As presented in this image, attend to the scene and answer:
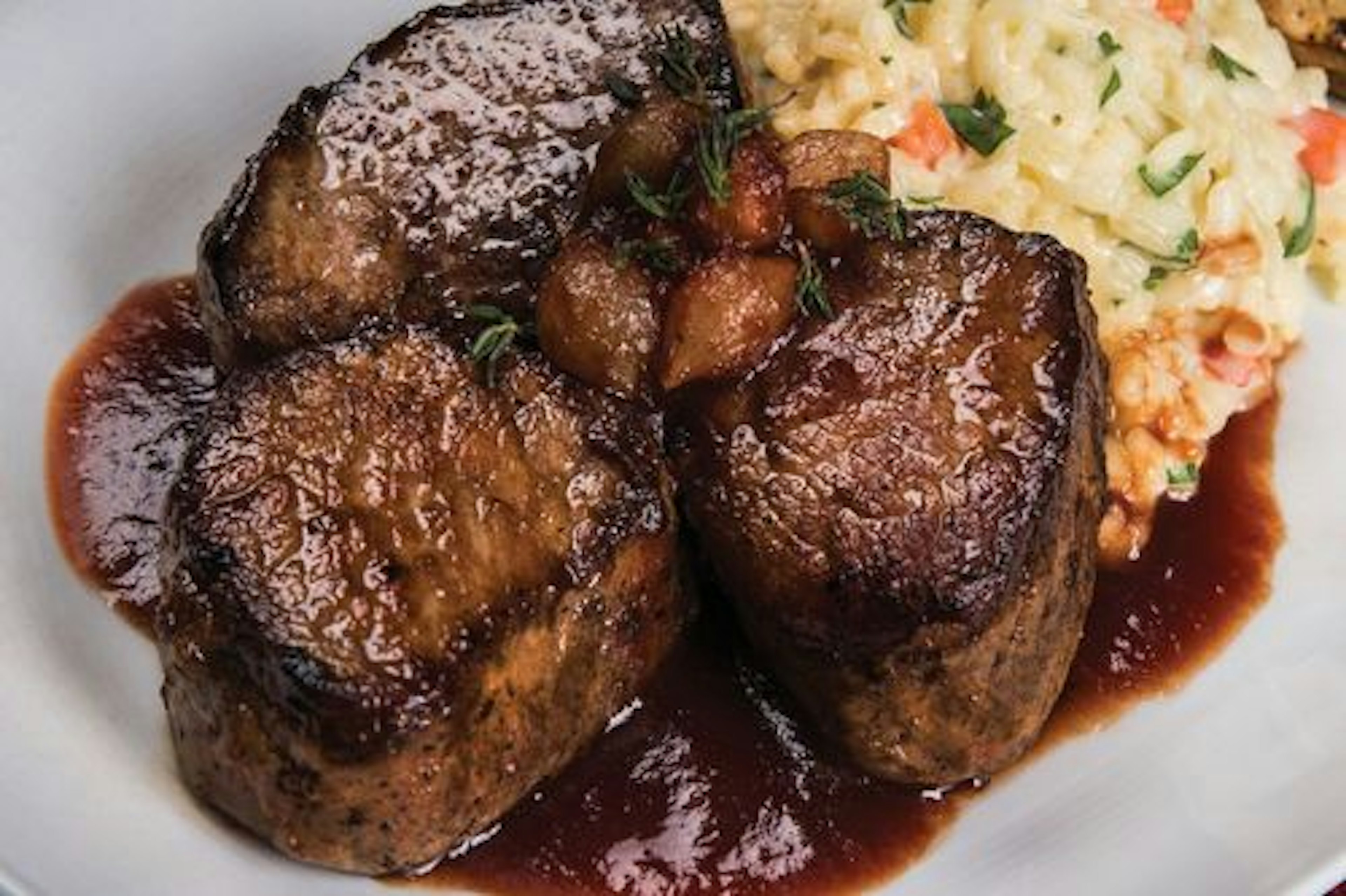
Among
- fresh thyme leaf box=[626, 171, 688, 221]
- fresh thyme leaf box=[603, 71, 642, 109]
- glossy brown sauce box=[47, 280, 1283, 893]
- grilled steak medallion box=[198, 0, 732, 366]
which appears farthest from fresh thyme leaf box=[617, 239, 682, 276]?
glossy brown sauce box=[47, 280, 1283, 893]

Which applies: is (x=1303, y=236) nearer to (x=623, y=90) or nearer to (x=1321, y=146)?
(x=1321, y=146)

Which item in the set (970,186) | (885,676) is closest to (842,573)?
(885,676)

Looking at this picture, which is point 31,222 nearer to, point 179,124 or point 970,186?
point 179,124

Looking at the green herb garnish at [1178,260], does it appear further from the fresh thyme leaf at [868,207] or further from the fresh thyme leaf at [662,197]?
the fresh thyme leaf at [662,197]

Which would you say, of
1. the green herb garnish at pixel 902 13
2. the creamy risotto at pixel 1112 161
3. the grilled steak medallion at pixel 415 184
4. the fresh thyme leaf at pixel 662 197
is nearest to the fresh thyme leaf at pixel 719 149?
the fresh thyme leaf at pixel 662 197

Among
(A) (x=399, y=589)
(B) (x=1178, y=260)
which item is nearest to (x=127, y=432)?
(A) (x=399, y=589)

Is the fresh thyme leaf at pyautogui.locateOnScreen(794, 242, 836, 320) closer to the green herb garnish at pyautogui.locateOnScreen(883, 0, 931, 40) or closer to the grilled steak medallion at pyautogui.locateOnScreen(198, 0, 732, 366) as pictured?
the grilled steak medallion at pyautogui.locateOnScreen(198, 0, 732, 366)
